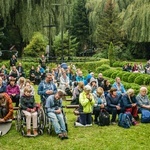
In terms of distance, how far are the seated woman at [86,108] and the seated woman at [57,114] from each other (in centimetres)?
78

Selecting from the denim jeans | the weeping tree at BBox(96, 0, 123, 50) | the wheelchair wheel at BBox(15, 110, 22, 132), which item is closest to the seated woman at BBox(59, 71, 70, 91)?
the wheelchair wheel at BBox(15, 110, 22, 132)

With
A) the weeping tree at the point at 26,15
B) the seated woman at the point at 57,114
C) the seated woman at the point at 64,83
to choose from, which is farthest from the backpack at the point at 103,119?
the weeping tree at the point at 26,15

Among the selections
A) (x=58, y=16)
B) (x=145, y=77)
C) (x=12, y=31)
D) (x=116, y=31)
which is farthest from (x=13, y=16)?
(x=116, y=31)

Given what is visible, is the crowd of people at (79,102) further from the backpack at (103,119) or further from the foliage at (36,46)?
the foliage at (36,46)

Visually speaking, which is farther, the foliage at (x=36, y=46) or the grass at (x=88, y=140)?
the foliage at (x=36, y=46)

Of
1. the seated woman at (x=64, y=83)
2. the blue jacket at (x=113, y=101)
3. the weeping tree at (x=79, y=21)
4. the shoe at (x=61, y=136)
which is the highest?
the weeping tree at (x=79, y=21)

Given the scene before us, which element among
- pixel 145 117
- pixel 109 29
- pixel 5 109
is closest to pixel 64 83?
pixel 145 117

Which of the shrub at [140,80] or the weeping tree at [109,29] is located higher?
the weeping tree at [109,29]

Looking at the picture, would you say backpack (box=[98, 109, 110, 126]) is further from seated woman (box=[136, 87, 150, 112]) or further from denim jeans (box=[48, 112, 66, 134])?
denim jeans (box=[48, 112, 66, 134])

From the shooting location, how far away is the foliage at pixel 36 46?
27.2m

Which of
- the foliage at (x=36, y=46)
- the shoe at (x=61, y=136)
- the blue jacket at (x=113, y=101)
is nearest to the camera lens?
the shoe at (x=61, y=136)

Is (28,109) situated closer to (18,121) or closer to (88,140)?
(18,121)

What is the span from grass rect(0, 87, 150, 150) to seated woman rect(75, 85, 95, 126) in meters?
0.27

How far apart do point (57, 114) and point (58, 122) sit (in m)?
0.23
